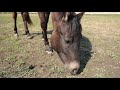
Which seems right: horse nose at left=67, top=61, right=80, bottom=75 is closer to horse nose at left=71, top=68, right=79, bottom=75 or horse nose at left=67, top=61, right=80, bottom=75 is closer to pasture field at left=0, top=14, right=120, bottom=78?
horse nose at left=71, top=68, right=79, bottom=75

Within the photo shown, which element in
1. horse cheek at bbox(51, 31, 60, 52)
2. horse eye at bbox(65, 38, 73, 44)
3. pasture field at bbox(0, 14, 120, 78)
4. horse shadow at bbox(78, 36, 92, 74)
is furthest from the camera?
horse shadow at bbox(78, 36, 92, 74)

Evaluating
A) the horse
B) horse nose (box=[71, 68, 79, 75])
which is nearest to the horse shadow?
horse nose (box=[71, 68, 79, 75])

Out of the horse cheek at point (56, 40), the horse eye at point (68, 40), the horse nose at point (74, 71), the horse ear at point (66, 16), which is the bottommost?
the horse nose at point (74, 71)

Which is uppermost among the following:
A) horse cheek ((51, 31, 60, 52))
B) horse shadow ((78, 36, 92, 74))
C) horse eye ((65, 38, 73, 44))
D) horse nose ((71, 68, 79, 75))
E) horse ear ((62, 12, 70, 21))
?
horse ear ((62, 12, 70, 21))

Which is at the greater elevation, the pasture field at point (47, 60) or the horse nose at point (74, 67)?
the horse nose at point (74, 67)

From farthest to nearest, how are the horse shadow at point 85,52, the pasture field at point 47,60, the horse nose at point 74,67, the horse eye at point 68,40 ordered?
the horse shadow at point 85,52 < the pasture field at point 47,60 < the horse eye at point 68,40 < the horse nose at point 74,67

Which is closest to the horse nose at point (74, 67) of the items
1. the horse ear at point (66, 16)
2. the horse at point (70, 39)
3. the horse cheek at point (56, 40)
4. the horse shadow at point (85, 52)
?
the horse at point (70, 39)

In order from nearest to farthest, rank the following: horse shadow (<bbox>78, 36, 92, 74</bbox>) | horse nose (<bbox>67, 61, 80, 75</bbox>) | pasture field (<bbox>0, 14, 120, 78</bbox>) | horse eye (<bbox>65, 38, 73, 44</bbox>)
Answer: horse nose (<bbox>67, 61, 80, 75</bbox>)
horse eye (<bbox>65, 38, 73, 44</bbox>)
pasture field (<bbox>0, 14, 120, 78</bbox>)
horse shadow (<bbox>78, 36, 92, 74</bbox>)

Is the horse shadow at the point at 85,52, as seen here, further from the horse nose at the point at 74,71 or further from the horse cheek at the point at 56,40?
the horse cheek at the point at 56,40

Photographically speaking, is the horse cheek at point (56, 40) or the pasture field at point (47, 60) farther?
the horse cheek at point (56, 40)

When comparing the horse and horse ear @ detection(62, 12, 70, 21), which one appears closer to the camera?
the horse
